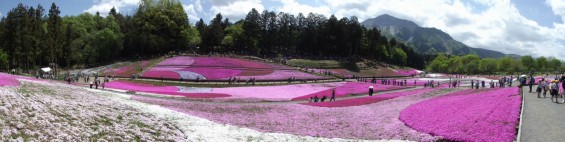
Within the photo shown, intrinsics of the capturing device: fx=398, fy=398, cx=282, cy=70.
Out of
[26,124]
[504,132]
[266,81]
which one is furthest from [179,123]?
[266,81]

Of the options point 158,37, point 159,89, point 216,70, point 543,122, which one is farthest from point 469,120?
point 158,37

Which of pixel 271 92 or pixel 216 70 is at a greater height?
pixel 216 70

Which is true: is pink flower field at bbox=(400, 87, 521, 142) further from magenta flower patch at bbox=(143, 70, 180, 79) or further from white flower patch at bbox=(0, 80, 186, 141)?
magenta flower patch at bbox=(143, 70, 180, 79)

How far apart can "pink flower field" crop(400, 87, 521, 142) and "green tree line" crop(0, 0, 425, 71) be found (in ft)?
212

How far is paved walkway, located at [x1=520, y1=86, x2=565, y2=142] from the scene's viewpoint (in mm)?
18578

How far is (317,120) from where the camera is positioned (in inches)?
1184

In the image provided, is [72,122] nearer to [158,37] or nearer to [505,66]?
[158,37]

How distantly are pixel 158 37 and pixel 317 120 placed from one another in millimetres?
79990

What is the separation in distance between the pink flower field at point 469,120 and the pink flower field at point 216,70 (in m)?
46.9

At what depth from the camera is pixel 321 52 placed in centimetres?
12725

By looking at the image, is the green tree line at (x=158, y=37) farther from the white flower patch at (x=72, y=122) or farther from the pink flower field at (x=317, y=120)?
the white flower patch at (x=72, y=122)

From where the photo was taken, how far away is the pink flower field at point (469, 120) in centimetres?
1936

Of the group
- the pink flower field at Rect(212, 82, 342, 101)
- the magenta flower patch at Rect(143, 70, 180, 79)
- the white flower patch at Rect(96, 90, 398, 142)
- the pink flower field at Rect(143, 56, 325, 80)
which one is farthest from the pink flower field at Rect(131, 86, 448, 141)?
the pink flower field at Rect(143, 56, 325, 80)

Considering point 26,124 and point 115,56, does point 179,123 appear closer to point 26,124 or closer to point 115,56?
point 26,124
